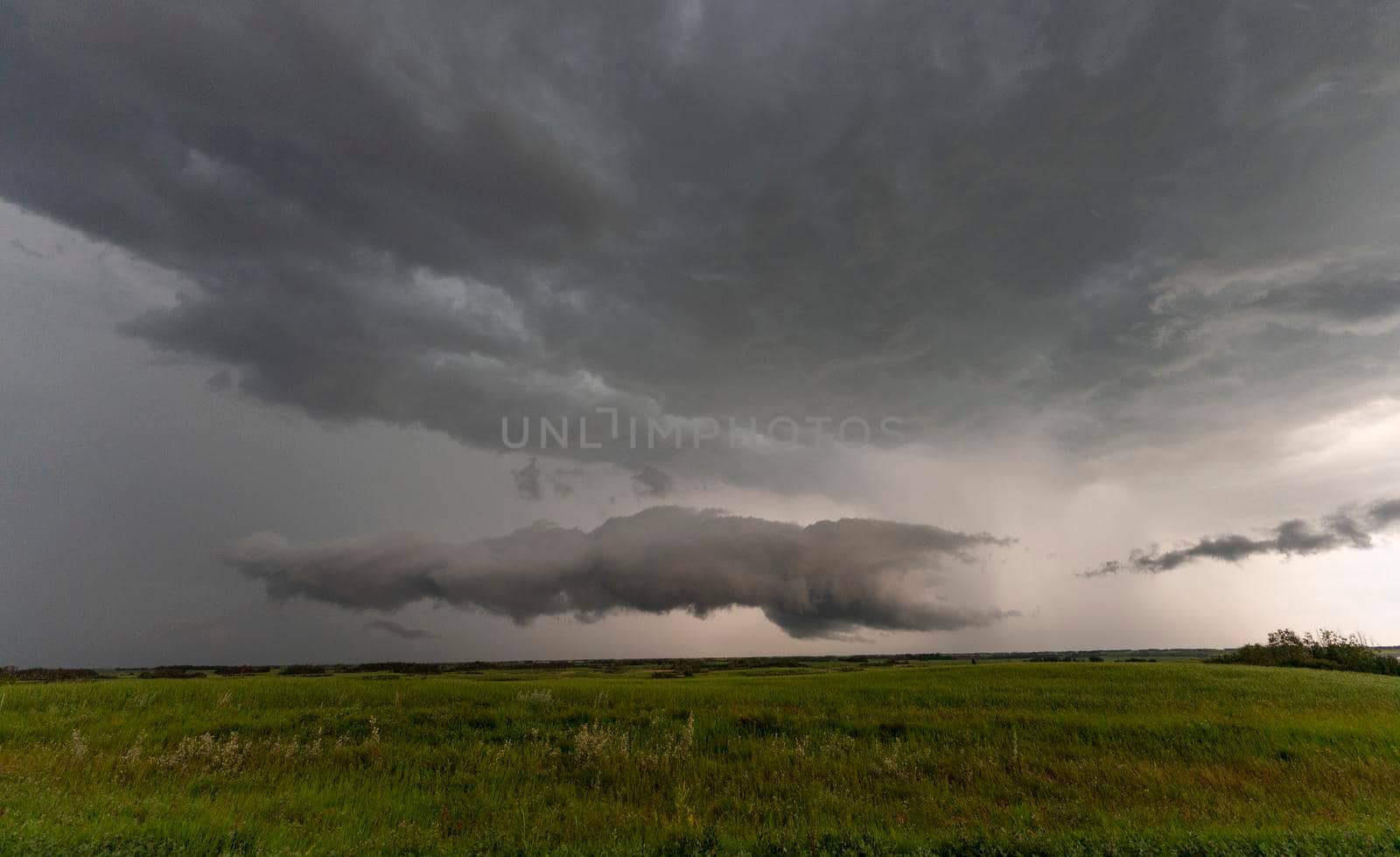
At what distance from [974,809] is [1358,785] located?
12.2 m

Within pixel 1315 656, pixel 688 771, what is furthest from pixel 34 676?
pixel 1315 656

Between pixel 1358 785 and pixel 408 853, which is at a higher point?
pixel 408 853

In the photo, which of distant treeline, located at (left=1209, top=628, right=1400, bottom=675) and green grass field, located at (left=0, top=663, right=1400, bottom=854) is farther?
distant treeline, located at (left=1209, top=628, right=1400, bottom=675)

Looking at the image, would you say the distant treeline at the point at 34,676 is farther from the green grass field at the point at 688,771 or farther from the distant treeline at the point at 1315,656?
the distant treeline at the point at 1315,656

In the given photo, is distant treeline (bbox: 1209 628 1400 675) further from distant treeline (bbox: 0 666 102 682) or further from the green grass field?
distant treeline (bbox: 0 666 102 682)

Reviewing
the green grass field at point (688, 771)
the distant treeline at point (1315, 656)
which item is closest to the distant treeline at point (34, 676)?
the green grass field at point (688, 771)

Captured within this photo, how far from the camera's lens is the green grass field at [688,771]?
1134 centimetres

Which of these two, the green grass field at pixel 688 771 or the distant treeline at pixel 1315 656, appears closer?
the green grass field at pixel 688 771

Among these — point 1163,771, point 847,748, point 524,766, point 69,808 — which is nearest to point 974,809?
point 847,748

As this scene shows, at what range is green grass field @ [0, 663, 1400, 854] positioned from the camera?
11344mm

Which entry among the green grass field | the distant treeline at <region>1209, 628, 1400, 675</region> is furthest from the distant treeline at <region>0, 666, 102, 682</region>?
the distant treeline at <region>1209, 628, 1400, 675</region>

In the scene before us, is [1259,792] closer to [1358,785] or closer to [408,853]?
[1358,785]

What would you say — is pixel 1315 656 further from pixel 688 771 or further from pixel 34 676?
pixel 34 676

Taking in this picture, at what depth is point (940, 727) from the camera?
907 inches
